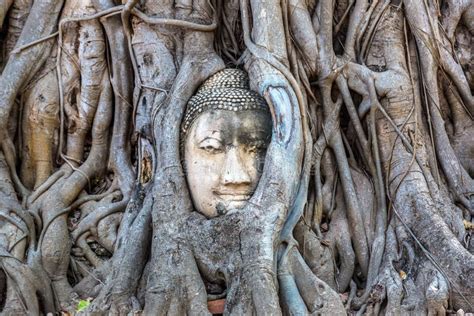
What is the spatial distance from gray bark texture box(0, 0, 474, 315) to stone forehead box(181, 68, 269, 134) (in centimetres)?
6

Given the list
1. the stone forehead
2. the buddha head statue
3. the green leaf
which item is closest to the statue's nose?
the buddha head statue

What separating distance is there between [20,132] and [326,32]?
216 centimetres

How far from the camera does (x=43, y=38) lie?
4.20m

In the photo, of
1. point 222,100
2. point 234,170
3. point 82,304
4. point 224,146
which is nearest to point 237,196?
point 234,170

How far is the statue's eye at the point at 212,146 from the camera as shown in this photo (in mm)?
3369

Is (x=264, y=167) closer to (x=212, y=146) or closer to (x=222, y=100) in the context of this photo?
(x=212, y=146)

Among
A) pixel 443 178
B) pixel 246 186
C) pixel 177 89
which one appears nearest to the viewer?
pixel 246 186

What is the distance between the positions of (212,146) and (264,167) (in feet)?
1.06

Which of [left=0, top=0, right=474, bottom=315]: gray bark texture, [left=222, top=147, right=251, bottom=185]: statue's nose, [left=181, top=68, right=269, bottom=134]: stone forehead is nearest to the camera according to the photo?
[left=0, top=0, right=474, bottom=315]: gray bark texture

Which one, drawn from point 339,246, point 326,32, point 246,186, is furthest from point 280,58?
point 339,246

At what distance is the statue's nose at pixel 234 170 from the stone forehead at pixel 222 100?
0.89 ft

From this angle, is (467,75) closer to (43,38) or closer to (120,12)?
(120,12)

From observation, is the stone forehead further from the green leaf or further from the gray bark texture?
the green leaf

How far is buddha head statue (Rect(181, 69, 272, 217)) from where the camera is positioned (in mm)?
3311
